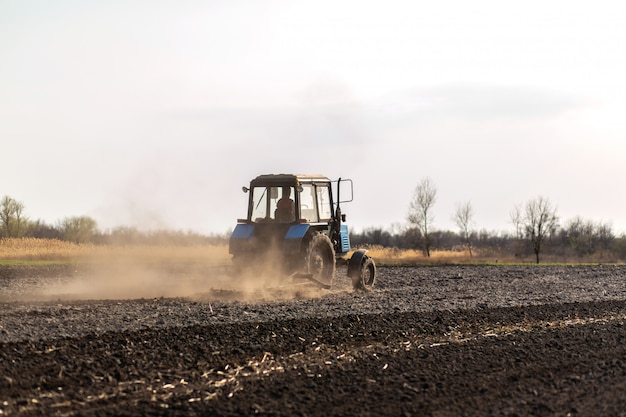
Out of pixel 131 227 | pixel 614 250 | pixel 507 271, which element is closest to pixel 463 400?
pixel 131 227

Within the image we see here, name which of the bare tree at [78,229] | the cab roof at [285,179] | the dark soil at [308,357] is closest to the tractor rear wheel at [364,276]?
the dark soil at [308,357]

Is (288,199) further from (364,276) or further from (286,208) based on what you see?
(364,276)

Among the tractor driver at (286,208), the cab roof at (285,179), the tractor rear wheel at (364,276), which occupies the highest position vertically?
the cab roof at (285,179)

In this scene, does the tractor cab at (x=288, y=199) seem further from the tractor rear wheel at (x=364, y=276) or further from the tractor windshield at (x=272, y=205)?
the tractor rear wheel at (x=364, y=276)

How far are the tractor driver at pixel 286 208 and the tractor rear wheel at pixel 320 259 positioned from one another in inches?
30.4

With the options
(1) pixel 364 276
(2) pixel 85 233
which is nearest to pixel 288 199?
(1) pixel 364 276

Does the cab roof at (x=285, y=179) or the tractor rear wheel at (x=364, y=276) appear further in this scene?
the tractor rear wheel at (x=364, y=276)

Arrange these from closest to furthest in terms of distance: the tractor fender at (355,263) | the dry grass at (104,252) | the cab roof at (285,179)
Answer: the cab roof at (285,179) → the tractor fender at (355,263) → the dry grass at (104,252)

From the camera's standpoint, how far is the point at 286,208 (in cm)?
1795

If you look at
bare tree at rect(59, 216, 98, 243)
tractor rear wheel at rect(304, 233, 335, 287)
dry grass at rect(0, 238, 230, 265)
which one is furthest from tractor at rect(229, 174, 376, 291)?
bare tree at rect(59, 216, 98, 243)

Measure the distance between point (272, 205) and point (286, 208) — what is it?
43 cm

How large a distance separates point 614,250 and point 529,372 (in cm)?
5314

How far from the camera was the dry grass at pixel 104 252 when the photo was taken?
20188mm

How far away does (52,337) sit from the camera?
35.6 ft
